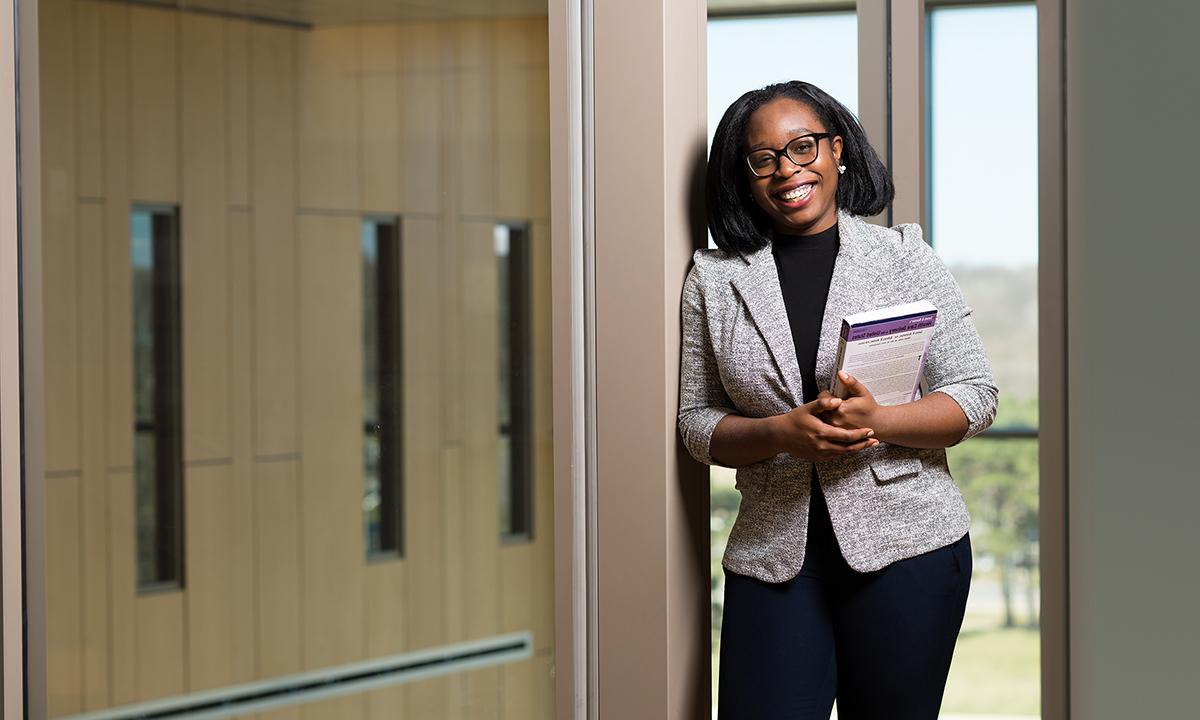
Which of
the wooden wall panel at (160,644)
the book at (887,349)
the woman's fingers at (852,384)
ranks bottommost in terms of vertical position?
the wooden wall panel at (160,644)

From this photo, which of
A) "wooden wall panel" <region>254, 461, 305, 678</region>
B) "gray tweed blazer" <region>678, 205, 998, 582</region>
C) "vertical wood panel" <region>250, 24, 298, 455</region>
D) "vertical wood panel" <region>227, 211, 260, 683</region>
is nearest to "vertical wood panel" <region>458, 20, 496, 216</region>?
"vertical wood panel" <region>250, 24, 298, 455</region>

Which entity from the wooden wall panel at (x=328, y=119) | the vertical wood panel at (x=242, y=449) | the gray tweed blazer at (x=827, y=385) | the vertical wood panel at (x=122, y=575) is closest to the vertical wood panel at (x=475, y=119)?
the wooden wall panel at (x=328, y=119)

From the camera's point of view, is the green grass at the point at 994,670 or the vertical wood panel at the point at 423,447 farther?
the green grass at the point at 994,670

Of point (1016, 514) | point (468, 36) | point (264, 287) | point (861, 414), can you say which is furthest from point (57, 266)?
point (1016, 514)

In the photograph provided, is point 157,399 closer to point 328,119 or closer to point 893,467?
point 328,119

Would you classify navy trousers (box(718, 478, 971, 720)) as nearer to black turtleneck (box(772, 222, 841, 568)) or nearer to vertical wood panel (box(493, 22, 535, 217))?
black turtleneck (box(772, 222, 841, 568))

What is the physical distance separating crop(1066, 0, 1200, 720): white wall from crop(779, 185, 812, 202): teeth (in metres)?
1.61

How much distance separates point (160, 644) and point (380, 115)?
1161 millimetres

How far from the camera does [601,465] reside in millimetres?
1973

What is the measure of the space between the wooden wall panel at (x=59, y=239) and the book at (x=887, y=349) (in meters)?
1.54

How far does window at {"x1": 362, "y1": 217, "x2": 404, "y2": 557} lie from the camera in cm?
228

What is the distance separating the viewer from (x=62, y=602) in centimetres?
226

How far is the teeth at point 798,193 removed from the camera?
1738mm

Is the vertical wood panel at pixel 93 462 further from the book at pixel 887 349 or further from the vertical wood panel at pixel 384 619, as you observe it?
the book at pixel 887 349
